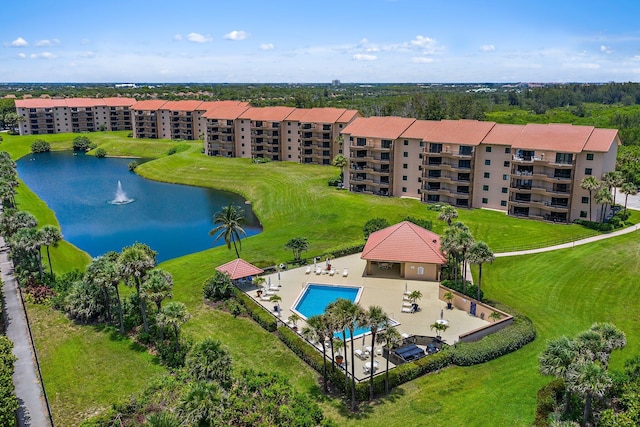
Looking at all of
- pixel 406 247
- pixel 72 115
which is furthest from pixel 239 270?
pixel 72 115

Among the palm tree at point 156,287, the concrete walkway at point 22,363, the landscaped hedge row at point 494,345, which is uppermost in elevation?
the palm tree at point 156,287

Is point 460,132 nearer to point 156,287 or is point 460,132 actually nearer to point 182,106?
point 156,287

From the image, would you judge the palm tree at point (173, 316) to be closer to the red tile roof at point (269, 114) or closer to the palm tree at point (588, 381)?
the palm tree at point (588, 381)

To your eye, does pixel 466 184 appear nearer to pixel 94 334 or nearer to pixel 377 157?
pixel 377 157

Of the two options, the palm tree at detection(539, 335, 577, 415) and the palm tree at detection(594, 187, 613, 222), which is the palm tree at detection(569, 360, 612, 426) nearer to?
the palm tree at detection(539, 335, 577, 415)

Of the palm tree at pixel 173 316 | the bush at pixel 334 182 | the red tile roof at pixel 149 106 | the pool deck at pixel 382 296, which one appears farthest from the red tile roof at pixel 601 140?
the red tile roof at pixel 149 106
